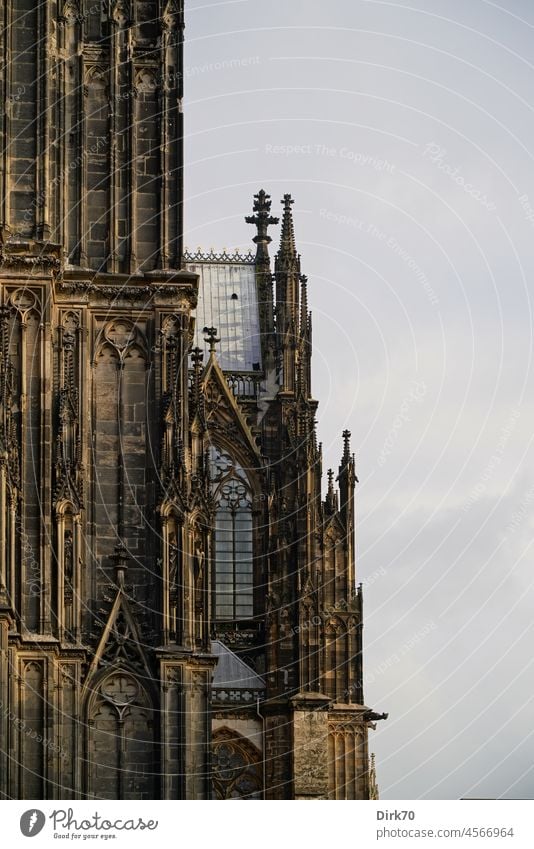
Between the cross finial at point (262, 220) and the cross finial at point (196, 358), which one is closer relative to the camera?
the cross finial at point (196, 358)

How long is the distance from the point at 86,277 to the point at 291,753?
33.0 m

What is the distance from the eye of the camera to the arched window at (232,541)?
97938 mm

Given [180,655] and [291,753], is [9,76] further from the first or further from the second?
[291,753]

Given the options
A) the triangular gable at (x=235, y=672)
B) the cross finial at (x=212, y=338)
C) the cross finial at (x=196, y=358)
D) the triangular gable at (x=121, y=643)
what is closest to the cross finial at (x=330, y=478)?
the cross finial at (x=212, y=338)

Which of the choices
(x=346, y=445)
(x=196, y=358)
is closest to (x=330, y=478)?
(x=346, y=445)

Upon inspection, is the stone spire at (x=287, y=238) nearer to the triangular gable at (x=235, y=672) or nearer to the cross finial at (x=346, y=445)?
the cross finial at (x=346, y=445)
